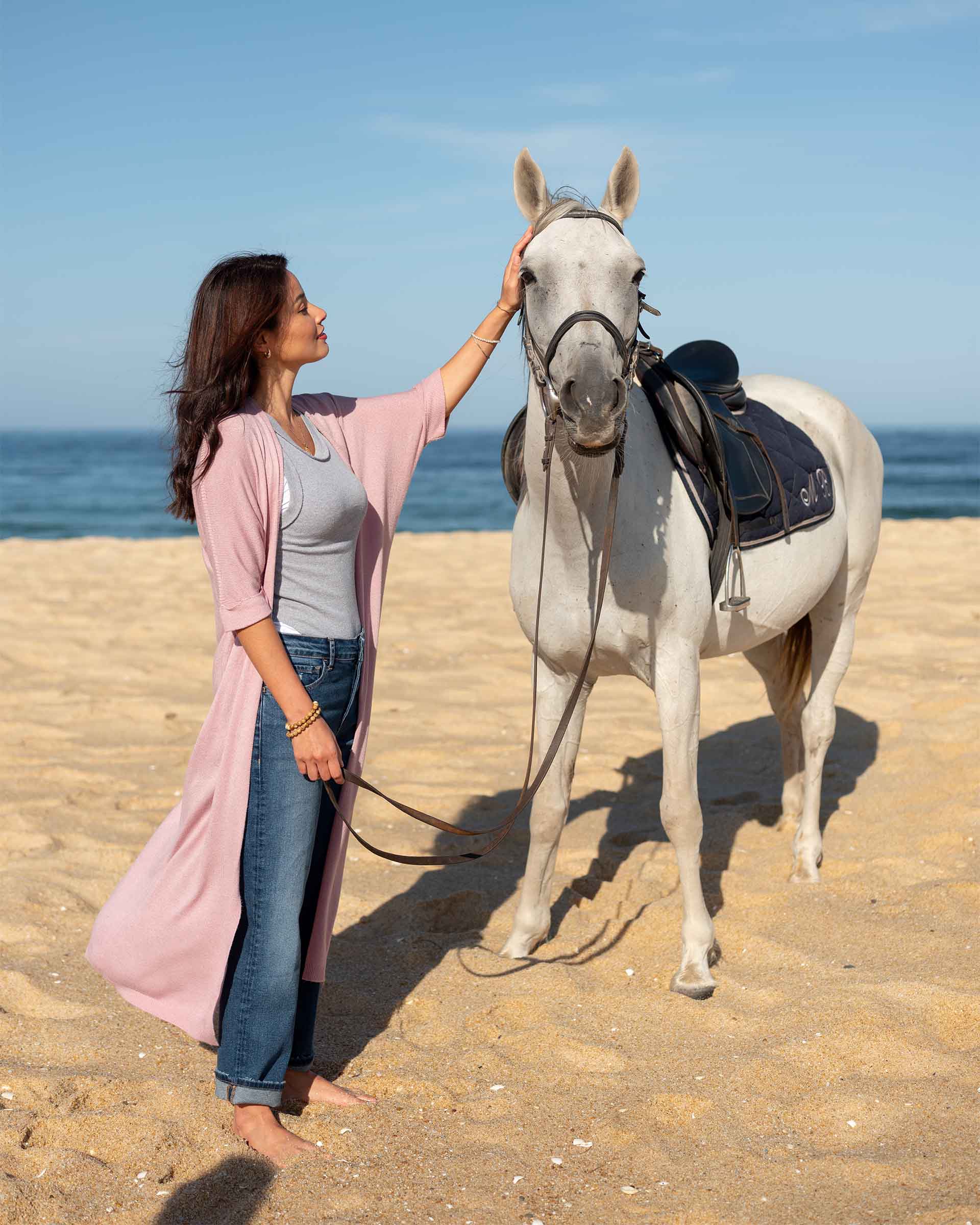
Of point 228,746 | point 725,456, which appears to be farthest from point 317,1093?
point 725,456

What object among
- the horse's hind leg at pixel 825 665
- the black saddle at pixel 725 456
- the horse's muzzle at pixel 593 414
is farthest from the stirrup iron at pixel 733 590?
the horse's muzzle at pixel 593 414

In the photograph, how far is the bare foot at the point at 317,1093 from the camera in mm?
2617

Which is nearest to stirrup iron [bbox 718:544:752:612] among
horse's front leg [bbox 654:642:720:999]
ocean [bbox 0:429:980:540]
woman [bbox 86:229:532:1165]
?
horse's front leg [bbox 654:642:720:999]

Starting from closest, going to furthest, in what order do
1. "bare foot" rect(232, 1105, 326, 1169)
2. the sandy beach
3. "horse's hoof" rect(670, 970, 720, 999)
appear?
1. the sandy beach
2. "bare foot" rect(232, 1105, 326, 1169)
3. "horse's hoof" rect(670, 970, 720, 999)

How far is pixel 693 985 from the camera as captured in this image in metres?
3.10

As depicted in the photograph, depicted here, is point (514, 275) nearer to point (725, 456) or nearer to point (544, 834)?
point (725, 456)

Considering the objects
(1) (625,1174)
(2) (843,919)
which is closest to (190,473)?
(1) (625,1174)

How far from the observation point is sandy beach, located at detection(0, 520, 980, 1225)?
2.24 meters

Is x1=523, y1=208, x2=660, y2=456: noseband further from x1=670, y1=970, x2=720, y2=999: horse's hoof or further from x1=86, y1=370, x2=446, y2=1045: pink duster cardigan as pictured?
x1=670, y1=970, x2=720, y2=999: horse's hoof

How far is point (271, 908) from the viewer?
243 centimetres

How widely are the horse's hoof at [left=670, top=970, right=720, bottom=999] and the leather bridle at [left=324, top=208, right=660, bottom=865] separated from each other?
2.37 feet

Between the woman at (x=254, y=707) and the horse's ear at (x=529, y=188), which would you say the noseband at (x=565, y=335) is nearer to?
the horse's ear at (x=529, y=188)

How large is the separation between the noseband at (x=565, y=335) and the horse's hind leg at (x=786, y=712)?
2145 mm

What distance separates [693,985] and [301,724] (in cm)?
151
